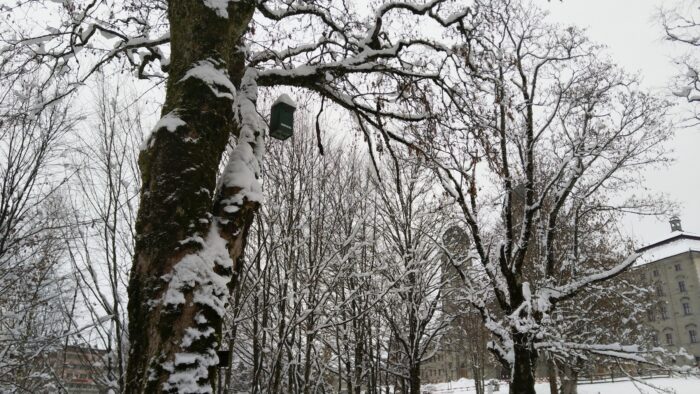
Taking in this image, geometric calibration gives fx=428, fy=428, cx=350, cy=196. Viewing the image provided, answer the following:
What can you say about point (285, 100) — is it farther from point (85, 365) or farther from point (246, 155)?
point (85, 365)

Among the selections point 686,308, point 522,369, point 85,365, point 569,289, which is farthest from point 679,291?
point 85,365

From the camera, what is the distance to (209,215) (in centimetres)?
238

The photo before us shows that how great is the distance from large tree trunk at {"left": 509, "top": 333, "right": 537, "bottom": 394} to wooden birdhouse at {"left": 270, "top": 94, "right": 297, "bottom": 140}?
6722 millimetres

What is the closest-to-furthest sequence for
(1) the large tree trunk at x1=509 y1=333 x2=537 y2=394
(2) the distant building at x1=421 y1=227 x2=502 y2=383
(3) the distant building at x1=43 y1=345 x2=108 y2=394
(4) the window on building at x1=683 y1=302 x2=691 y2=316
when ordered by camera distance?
(3) the distant building at x1=43 y1=345 x2=108 y2=394 → (1) the large tree trunk at x1=509 y1=333 x2=537 y2=394 → (2) the distant building at x1=421 y1=227 x2=502 y2=383 → (4) the window on building at x1=683 y1=302 x2=691 y2=316

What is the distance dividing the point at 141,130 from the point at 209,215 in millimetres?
5871

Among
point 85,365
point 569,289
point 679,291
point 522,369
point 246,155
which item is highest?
point 679,291

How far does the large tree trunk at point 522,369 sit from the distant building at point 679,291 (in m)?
44.8

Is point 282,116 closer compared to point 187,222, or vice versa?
point 187,222

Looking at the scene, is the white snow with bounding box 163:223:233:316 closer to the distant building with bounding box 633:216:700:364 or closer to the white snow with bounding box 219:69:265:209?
the white snow with bounding box 219:69:265:209

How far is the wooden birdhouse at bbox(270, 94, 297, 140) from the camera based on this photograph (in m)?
3.68

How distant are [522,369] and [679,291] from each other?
5115 centimetres

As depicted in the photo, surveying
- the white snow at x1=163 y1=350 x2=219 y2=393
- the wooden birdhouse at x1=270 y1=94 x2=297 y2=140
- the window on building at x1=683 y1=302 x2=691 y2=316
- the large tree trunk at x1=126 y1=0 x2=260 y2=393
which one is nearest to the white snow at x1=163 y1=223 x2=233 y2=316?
the large tree trunk at x1=126 y1=0 x2=260 y2=393

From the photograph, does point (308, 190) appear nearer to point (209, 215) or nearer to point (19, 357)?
point (209, 215)

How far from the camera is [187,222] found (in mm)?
2266
